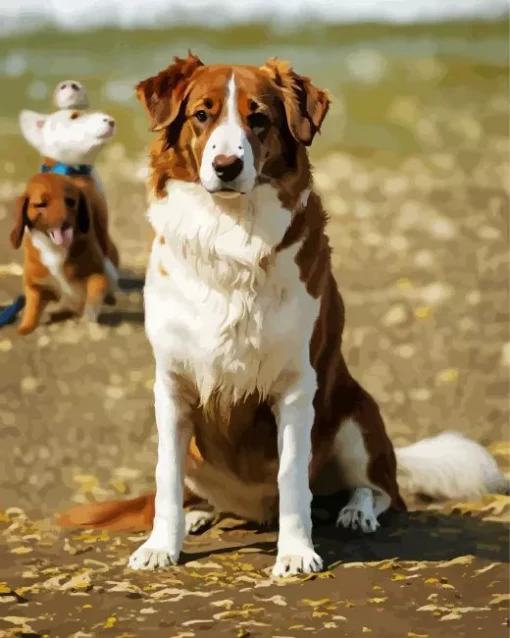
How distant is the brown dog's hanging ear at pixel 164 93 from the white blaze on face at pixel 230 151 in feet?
0.66

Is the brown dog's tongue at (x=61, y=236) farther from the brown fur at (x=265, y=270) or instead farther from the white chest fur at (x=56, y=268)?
the brown fur at (x=265, y=270)

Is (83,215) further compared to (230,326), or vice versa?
(83,215)

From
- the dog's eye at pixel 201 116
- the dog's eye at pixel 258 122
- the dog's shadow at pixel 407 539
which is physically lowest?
the dog's shadow at pixel 407 539

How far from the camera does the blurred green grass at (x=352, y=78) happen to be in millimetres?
5809

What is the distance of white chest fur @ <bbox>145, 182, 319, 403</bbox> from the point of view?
3.32 metres

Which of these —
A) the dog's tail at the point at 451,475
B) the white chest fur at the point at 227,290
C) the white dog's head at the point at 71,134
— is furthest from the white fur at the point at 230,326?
the white dog's head at the point at 71,134

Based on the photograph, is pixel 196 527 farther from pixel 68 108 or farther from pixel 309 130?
pixel 68 108

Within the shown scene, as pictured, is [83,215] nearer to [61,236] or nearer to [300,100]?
[61,236]

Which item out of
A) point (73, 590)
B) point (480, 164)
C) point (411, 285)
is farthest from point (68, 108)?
point (480, 164)

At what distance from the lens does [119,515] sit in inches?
148

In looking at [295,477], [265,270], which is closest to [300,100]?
[265,270]

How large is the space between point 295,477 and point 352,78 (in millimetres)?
4540

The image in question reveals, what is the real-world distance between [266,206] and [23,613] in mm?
1410

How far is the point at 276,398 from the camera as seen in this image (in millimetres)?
3475
